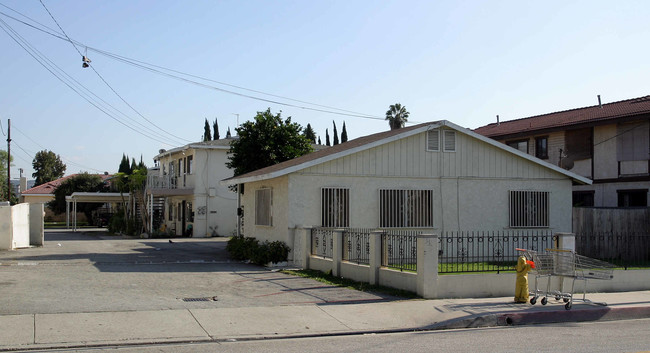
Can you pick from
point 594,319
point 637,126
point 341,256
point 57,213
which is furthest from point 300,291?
point 57,213

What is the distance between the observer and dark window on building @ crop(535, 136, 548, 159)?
29969 mm

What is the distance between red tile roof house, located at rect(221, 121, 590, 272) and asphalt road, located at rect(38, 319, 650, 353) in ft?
29.1

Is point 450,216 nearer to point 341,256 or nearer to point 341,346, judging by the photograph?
point 341,256

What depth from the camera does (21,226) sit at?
82.4 ft

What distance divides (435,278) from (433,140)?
805 centimetres

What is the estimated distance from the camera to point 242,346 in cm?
898

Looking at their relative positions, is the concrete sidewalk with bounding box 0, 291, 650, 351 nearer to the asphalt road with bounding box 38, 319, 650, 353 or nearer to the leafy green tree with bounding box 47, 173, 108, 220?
the asphalt road with bounding box 38, 319, 650, 353

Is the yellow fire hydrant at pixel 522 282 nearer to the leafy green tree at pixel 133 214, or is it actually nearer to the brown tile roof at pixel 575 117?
the brown tile roof at pixel 575 117

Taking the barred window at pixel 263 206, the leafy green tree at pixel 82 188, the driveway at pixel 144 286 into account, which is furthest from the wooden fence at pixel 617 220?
the leafy green tree at pixel 82 188

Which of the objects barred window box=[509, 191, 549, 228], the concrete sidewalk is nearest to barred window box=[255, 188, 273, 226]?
barred window box=[509, 191, 549, 228]

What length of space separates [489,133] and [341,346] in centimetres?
2660

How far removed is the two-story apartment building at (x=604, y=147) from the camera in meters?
25.5

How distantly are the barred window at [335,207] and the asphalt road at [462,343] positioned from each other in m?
8.76

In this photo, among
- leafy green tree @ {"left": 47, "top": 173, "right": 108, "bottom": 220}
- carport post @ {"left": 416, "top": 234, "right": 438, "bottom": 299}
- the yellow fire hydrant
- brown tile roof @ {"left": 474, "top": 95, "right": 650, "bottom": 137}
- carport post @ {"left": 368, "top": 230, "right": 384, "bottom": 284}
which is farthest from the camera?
leafy green tree @ {"left": 47, "top": 173, "right": 108, "bottom": 220}
